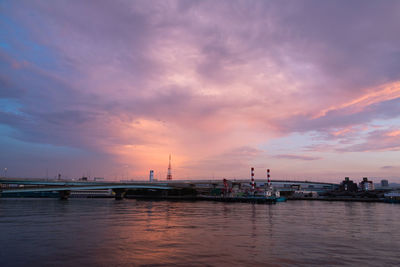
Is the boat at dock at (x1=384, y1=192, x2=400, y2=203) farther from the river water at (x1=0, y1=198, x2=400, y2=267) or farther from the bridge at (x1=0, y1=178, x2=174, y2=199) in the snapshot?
the river water at (x1=0, y1=198, x2=400, y2=267)

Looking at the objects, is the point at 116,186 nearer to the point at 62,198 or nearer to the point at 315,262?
the point at 62,198

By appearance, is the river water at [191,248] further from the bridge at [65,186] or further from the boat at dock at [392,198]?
the boat at dock at [392,198]

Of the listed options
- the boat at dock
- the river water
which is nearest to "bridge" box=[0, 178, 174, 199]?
the river water

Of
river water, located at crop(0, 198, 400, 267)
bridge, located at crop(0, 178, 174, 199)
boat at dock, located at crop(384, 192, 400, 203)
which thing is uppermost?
bridge, located at crop(0, 178, 174, 199)

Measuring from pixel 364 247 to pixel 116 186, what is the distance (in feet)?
521

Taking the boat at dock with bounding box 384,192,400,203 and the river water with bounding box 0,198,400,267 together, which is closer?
the river water with bounding box 0,198,400,267

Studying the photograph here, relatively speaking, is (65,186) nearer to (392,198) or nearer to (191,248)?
(191,248)

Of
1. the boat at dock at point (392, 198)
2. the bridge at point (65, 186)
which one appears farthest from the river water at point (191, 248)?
the boat at dock at point (392, 198)

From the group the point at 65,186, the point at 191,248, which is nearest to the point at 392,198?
the point at 191,248

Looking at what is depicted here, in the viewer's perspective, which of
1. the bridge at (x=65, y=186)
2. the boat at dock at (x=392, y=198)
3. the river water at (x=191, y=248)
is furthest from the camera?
the boat at dock at (x=392, y=198)

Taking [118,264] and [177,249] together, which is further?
[177,249]

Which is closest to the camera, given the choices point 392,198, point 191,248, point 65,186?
point 191,248

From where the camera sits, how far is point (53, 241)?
110ft

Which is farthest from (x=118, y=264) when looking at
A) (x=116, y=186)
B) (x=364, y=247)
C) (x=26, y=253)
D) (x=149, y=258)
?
(x=116, y=186)
